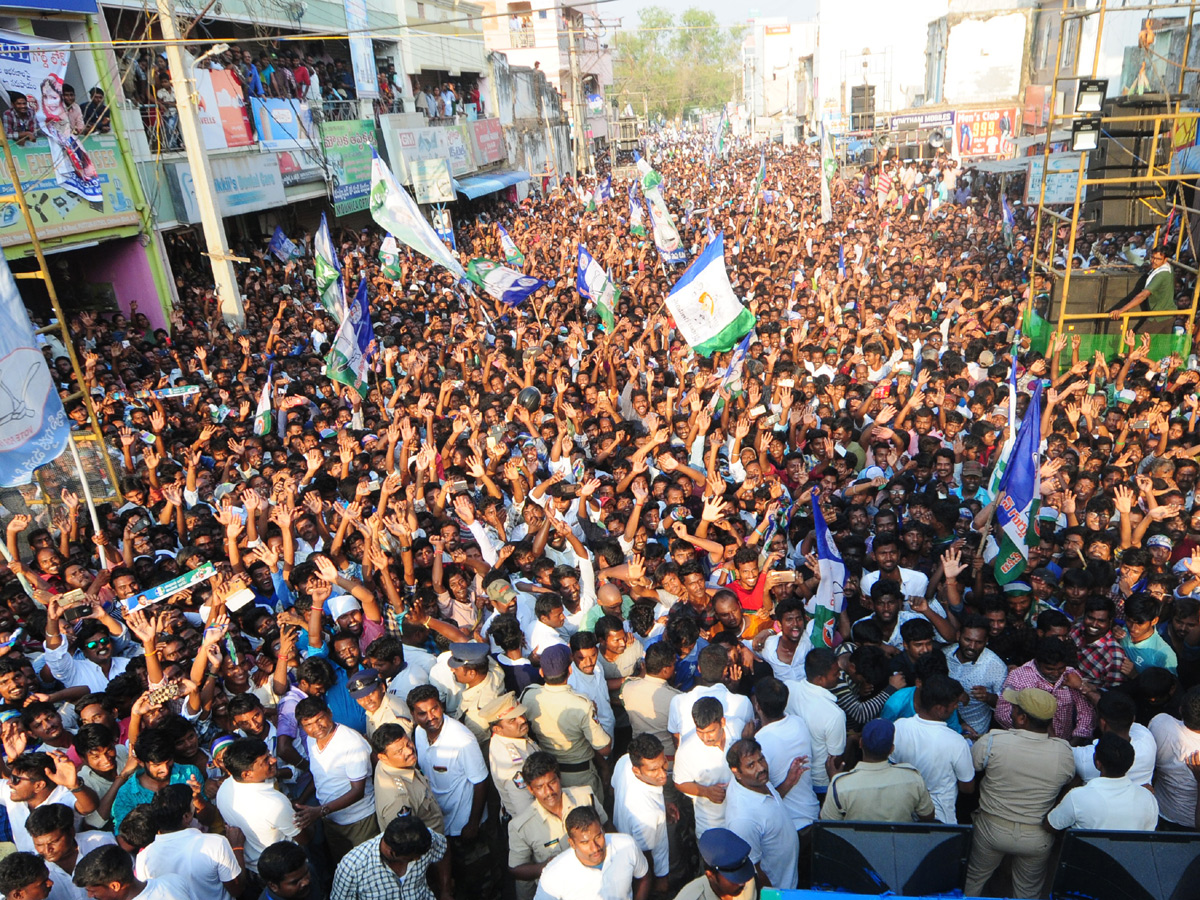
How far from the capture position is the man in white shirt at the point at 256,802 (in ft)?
11.2

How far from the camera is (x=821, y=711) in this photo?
3.78 metres

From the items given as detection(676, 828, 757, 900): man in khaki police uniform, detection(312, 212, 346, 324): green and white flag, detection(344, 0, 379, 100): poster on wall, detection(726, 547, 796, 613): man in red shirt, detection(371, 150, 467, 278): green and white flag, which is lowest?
detection(726, 547, 796, 613): man in red shirt

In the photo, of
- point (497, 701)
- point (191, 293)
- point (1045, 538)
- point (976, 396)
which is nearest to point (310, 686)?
point (497, 701)

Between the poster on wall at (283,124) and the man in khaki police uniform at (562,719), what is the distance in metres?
15.4

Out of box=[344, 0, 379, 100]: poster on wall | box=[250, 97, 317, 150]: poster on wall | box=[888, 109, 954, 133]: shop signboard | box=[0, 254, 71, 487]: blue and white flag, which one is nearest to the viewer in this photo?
box=[0, 254, 71, 487]: blue and white flag

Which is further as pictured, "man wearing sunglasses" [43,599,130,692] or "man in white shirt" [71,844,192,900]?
"man wearing sunglasses" [43,599,130,692]

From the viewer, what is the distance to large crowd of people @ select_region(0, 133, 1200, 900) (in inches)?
134

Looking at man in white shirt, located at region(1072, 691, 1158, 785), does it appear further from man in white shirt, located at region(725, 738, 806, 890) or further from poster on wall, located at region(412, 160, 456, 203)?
poster on wall, located at region(412, 160, 456, 203)

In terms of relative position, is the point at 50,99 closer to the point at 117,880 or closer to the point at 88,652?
the point at 88,652

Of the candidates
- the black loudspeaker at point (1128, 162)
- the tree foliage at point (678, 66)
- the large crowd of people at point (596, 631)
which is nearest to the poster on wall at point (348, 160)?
the large crowd of people at point (596, 631)

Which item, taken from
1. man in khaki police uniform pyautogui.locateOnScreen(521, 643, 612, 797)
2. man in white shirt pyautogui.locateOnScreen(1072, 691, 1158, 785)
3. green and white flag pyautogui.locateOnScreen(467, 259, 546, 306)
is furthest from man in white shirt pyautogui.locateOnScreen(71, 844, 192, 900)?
green and white flag pyautogui.locateOnScreen(467, 259, 546, 306)

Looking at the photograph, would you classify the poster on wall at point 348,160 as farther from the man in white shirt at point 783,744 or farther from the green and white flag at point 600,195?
the man in white shirt at point 783,744

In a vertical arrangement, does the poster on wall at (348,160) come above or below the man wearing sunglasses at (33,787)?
above

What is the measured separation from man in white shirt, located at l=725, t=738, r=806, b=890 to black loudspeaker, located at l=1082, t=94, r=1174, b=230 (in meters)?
8.24
